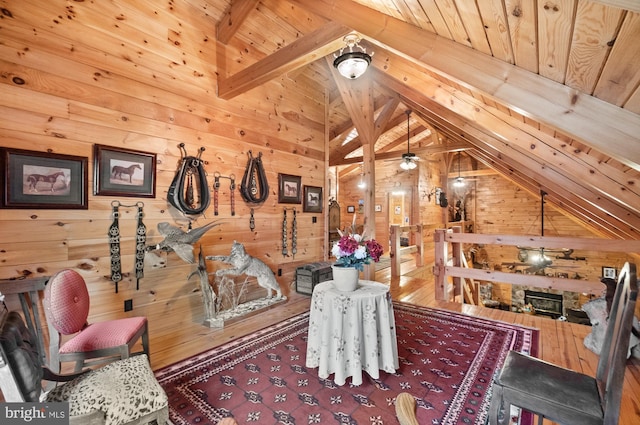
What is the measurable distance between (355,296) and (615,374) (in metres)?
1.34

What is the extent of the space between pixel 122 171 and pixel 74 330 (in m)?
1.46

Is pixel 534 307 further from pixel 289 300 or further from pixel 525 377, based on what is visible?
pixel 525 377

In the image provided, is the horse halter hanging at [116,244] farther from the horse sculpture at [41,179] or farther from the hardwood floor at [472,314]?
the hardwood floor at [472,314]

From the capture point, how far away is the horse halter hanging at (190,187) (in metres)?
2.98

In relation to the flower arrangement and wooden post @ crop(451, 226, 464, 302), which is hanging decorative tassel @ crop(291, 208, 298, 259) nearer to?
the flower arrangement

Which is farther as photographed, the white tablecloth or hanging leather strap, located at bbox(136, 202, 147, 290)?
hanging leather strap, located at bbox(136, 202, 147, 290)

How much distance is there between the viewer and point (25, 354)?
3.64ft

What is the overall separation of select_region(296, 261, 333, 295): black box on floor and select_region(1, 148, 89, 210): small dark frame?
107 inches

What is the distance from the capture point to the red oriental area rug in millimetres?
1767

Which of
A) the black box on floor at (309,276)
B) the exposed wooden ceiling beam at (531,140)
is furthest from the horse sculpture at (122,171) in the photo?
the exposed wooden ceiling beam at (531,140)

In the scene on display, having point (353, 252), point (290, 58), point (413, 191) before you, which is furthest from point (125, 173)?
point (413, 191)

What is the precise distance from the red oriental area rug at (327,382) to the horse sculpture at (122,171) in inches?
70.0

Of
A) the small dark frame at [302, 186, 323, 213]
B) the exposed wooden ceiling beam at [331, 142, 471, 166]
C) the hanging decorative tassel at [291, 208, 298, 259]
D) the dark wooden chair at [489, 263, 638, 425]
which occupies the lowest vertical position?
the dark wooden chair at [489, 263, 638, 425]

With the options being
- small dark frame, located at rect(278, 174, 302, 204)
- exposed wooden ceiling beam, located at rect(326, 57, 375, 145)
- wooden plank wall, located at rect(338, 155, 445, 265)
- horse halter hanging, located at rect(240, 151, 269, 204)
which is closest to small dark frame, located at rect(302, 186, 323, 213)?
small dark frame, located at rect(278, 174, 302, 204)
